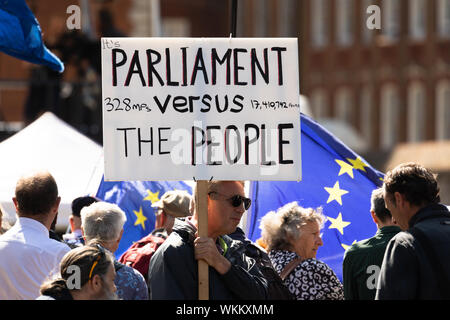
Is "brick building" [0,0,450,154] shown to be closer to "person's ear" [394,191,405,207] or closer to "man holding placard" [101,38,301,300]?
"man holding placard" [101,38,301,300]

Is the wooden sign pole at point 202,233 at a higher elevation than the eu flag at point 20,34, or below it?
below

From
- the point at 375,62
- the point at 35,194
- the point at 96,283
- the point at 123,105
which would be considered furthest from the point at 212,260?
the point at 375,62

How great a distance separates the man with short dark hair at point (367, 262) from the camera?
5.09 m

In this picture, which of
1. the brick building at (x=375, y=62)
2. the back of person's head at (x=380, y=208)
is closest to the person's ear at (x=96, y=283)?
the back of person's head at (x=380, y=208)

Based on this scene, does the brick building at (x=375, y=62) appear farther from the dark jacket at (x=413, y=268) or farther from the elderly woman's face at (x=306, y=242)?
the dark jacket at (x=413, y=268)

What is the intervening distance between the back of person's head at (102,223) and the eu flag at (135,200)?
1972 mm

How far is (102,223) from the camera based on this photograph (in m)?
5.12

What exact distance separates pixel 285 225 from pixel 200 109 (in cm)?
91

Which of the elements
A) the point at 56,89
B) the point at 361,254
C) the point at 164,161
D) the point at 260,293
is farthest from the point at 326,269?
the point at 56,89

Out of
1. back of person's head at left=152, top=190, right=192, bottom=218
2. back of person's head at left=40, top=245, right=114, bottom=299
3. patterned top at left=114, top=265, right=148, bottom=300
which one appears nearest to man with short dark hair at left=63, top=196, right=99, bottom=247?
back of person's head at left=152, top=190, right=192, bottom=218

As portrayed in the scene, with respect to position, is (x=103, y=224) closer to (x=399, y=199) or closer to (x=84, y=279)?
(x=84, y=279)

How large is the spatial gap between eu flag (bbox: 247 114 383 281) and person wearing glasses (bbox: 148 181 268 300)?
177 cm
